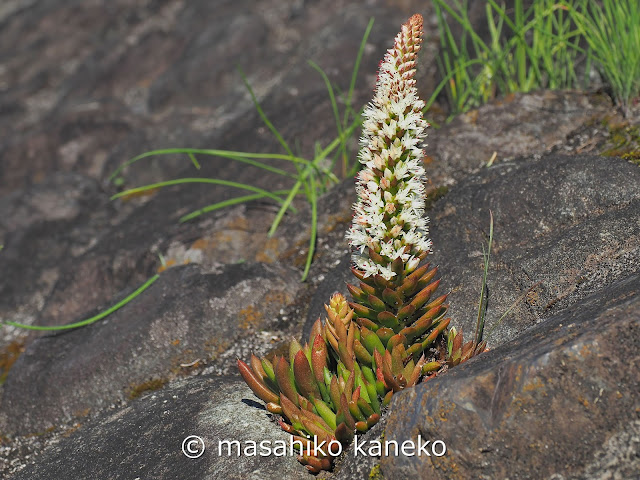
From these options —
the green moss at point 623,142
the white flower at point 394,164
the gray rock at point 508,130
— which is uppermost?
the white flower at point 394,164

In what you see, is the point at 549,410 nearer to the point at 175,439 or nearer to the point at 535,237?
the point at 535,237

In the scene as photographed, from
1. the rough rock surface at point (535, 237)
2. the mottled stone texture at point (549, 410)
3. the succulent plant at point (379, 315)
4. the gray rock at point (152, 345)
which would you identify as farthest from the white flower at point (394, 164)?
the gray rock at point (152, 345)

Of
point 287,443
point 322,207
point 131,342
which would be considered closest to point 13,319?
point 131,342

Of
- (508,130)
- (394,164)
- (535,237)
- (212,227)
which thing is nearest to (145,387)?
(212,227)

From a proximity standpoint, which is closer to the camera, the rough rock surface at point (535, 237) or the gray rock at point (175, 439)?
the gray rock at point (175, 439)

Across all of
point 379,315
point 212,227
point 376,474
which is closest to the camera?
Answer: point 376,474

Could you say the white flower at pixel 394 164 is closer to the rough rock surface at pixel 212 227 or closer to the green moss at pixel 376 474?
the rough rock surface at pixel 212 227

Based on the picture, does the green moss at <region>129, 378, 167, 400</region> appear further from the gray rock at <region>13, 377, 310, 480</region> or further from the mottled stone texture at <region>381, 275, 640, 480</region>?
the mottled stone texture at <region>381, 275, 640, 480</region>
